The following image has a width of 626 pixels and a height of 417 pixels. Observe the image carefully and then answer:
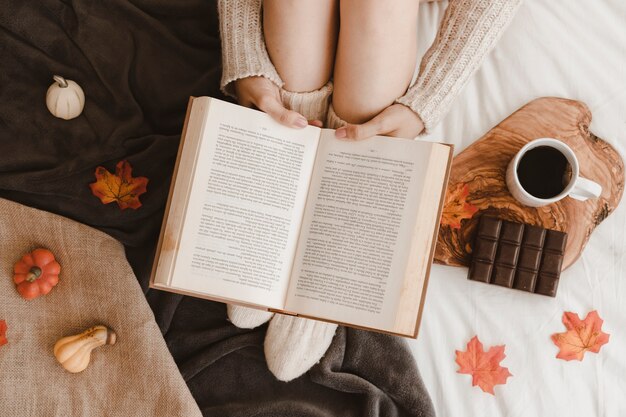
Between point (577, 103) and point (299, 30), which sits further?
point (577, 103)

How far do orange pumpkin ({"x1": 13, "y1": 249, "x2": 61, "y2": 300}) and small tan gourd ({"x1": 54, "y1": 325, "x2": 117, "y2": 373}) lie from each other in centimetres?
9

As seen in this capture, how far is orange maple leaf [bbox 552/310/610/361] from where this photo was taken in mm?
899

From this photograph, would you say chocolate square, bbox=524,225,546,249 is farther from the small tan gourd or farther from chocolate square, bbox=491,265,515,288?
the small tan gourd

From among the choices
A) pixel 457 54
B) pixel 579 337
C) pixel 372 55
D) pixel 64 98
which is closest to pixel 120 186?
pixel 64 98

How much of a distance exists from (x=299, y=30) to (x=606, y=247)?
640 mm

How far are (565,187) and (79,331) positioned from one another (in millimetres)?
788

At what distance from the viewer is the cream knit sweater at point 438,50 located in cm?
76

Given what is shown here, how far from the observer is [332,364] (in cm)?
93

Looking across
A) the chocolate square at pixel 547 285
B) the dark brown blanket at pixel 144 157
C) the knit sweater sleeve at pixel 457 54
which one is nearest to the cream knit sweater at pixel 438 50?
the knit sweater sleeve at pixel 457 54

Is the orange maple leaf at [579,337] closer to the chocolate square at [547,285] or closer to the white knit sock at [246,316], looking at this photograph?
the chocolate square at [547,285]

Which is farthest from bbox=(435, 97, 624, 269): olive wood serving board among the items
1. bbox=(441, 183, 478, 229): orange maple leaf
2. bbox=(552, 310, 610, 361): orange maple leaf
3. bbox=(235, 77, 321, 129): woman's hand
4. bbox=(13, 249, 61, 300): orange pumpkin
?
bbox=(13, 249, 61, 300): orange pumpkin

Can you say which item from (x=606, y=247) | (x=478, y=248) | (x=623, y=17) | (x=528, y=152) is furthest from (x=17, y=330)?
(x=623, y=17)

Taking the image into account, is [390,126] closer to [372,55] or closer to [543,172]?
[372,55]

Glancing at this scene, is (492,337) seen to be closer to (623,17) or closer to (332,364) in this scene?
(332,364)
